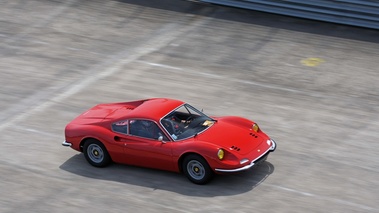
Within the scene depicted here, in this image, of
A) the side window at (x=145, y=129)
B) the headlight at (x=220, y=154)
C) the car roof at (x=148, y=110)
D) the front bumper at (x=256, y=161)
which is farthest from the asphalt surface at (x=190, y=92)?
the car roof at (x=148, y=110)

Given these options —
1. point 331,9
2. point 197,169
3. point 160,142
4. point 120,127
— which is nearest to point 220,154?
point 197,169

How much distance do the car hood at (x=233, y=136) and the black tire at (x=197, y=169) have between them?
1.20 feet

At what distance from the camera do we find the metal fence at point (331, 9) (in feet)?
58.8

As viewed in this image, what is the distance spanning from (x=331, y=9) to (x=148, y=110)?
8.10 metres

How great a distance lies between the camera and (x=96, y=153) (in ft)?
40.5

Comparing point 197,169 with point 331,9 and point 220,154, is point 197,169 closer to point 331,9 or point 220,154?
point 220,154

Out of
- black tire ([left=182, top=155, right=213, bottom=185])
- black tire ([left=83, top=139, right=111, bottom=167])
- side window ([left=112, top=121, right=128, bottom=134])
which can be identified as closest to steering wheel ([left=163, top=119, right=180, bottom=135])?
black tire ([left=182, top=155, right=213, bottom=185])

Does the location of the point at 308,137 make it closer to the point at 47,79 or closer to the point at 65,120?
the point at 65,120

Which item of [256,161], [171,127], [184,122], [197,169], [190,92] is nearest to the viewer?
[256,161]

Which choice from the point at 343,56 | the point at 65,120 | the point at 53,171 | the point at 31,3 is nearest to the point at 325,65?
the point at 343,56

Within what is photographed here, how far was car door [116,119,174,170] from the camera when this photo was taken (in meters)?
11.5

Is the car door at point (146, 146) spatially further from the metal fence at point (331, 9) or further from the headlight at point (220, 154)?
the metal fence at point (331, 9)

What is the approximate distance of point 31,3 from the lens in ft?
68.8

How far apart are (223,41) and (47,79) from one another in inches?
180
